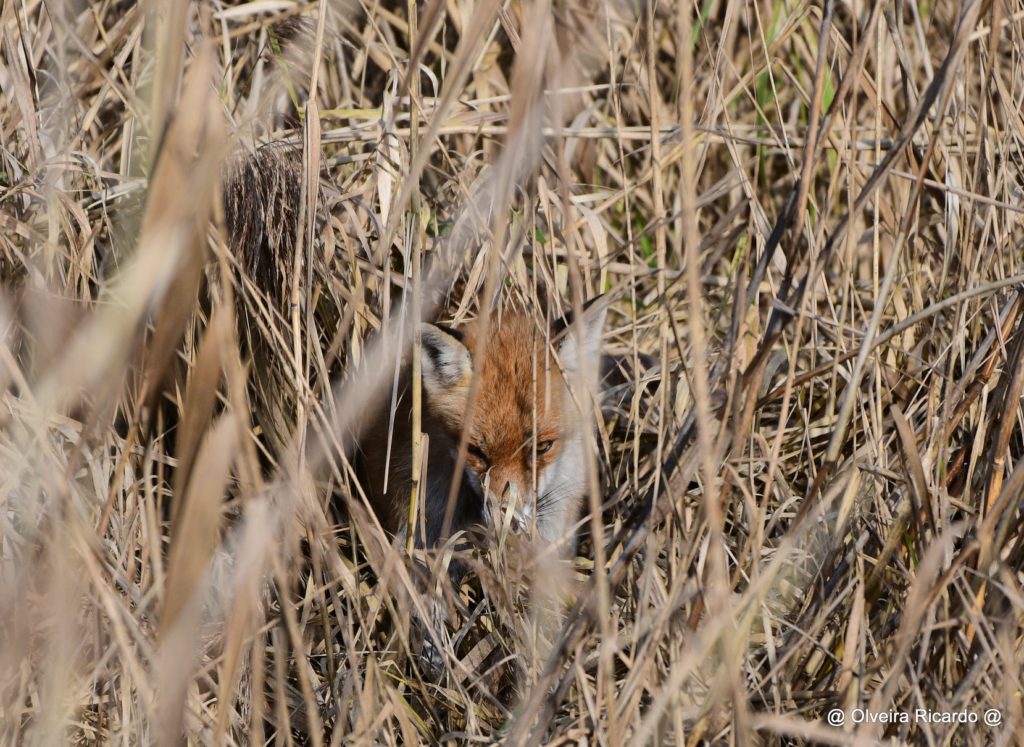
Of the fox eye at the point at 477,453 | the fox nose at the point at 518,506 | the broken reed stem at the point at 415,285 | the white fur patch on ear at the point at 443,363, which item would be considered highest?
the broken reed stem at the point at 415,285

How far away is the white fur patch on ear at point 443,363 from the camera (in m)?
3.24

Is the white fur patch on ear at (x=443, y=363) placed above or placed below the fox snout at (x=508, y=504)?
above

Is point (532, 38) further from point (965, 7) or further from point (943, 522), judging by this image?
point (943, 522)

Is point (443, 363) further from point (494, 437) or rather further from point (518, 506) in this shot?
point (518, 506)

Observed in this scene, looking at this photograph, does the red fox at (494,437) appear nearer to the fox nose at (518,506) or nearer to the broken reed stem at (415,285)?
the fox nose at (518,506)

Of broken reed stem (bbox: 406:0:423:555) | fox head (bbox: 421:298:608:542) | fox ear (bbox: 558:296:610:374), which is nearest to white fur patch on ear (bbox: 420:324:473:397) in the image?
fox head (bbox: 421:298:608:542)

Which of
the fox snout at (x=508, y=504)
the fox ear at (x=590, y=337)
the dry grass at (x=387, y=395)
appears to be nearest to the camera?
the dry grass at (x=387, y=395)

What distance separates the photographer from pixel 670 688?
1.65 m

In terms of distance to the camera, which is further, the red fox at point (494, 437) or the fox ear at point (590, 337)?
the red fox at point (494, 437)

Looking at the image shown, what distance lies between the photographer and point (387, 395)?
3445 millimetres

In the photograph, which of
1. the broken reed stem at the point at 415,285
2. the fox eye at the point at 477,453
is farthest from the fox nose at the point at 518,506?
the broken reed stem at the point at 415,285

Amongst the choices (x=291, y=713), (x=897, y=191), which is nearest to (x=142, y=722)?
(x=291, y=713)

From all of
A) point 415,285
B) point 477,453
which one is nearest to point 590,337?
point 477,453

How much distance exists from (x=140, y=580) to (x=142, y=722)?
62 cm
